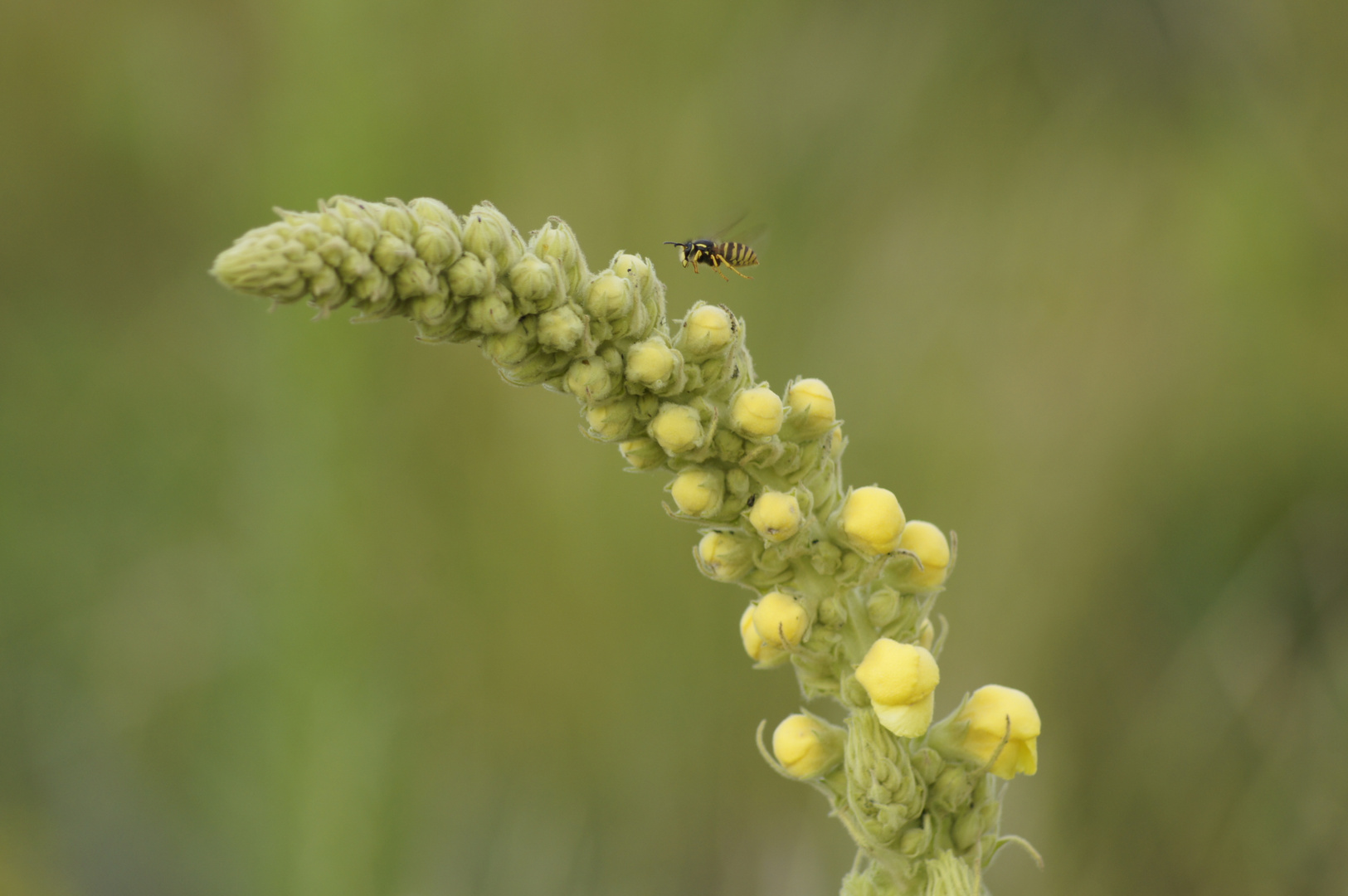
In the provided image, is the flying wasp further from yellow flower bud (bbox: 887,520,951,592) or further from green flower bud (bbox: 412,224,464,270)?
green flower bud (bbox: 412,224,464,270)

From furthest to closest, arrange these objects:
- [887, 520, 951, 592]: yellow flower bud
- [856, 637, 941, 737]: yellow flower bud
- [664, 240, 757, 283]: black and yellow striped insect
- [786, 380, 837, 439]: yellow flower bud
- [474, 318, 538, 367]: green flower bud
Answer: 1. [664, 240, 757, 283]: black and yellow striped insect
2. [887, 520, 951, 592]: yellow flower bud
3. [786, 380, 837, 439]: yellow flower bud
4. [856, 637, 941, 737]: yellow flower bud
5. [474, 318, 538, 367]: green flower bud

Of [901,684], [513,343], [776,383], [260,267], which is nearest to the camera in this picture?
[260,267]

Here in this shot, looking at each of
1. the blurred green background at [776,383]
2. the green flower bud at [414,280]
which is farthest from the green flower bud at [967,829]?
the blurred green background at [776,383]

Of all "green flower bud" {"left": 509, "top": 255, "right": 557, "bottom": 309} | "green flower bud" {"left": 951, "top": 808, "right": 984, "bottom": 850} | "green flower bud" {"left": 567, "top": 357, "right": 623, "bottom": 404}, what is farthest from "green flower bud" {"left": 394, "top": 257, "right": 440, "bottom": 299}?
"green flower bud" {"left": 951, "top": 808, "right": 984, "bottom": 850}

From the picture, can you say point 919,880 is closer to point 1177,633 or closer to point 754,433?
point 754,433

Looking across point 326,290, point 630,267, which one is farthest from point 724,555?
point 326,290

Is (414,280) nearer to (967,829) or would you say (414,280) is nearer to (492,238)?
(492,238)
